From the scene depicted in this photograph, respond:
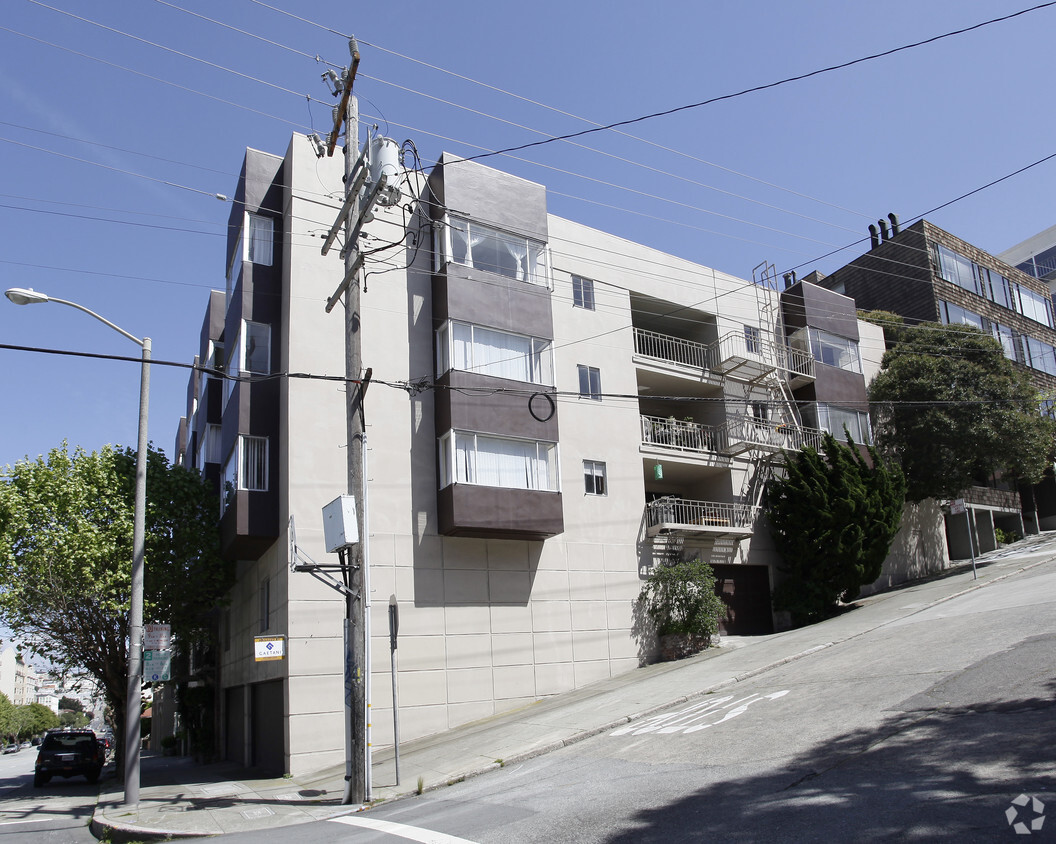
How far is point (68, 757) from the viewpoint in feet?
77.6

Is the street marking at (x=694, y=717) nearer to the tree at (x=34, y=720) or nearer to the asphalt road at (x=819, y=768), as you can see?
the asphalt road at (x=819, y=768)

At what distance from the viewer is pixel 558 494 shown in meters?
22.1

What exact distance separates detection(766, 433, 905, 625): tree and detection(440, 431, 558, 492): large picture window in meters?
8.66

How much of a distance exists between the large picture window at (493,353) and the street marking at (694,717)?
400 inches

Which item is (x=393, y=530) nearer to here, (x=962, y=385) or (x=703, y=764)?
(x=703, y=764)

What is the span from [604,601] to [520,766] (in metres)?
10.2

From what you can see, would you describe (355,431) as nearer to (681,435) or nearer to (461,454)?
(461,454)

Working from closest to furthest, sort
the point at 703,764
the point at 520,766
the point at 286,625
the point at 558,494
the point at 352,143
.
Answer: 1. the point at 703,764
2. the point at 520,766
3. the point at 352,143
4. the point at 286,625
5. the point at 558,494

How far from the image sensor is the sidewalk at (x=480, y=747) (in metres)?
12.9

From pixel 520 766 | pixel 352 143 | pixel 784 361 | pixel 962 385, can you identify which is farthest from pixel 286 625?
pixel 962 385

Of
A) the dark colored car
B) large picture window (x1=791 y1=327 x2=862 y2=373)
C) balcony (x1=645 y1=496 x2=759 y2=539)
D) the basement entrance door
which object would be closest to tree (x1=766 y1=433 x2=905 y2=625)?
the basement entrance door

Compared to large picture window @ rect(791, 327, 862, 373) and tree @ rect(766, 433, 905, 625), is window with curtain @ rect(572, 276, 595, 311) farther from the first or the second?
large picture window @ rect(791, 327, 862, 373)

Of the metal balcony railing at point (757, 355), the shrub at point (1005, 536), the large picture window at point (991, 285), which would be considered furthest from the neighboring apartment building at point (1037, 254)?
the metal balcony railing at point (757, 355)

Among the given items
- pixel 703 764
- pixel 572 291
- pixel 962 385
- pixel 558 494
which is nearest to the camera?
pixel 703 764
